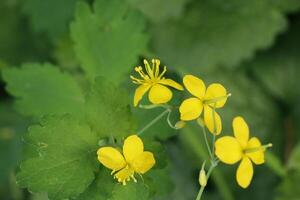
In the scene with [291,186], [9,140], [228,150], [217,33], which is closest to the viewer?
[228,150]

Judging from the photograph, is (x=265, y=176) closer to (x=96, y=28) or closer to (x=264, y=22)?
(x=264, y=22)

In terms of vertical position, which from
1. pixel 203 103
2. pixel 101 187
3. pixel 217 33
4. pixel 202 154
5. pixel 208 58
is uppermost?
pixel 217 33

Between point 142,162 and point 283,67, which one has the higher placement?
point 283,67

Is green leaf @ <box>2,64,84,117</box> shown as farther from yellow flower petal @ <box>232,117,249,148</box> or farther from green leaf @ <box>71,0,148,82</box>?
yellow flower petal @ <box>232,117,249,148</box>

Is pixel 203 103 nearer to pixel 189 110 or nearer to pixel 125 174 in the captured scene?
pixel 189 110

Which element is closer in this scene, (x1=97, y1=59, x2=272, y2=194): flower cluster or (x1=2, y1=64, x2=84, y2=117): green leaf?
(x1=97, y1=59, x2=272, y2=194): flower cluster

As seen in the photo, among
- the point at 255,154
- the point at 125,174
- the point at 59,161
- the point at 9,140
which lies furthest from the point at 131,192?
the point at 9,140

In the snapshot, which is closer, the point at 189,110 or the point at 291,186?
the point at 189,110

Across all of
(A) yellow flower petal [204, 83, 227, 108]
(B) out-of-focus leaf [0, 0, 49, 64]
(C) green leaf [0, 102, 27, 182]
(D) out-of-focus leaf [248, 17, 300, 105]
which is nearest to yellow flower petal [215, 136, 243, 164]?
(A) yellow flower petal [204, 83, 227, 108]
